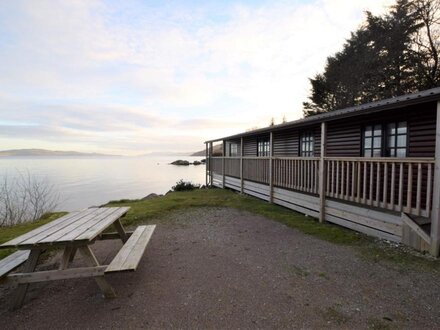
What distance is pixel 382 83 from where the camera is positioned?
1867 centimetres

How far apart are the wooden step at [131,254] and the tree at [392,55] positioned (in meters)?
20.6

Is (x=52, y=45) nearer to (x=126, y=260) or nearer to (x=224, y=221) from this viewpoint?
(x=224, y=221)

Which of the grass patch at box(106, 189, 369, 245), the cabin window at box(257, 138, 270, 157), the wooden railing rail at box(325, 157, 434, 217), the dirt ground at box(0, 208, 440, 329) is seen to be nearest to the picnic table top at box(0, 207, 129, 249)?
the dirt ground at box(0, 208, 440, 329)

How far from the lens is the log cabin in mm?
4016

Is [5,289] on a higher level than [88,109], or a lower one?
lower

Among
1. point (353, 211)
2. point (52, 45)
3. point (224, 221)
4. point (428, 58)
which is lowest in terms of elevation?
point (224, 221)

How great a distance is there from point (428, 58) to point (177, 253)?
21382 millimetres

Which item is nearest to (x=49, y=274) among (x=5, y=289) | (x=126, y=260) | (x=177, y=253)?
(x=126, y=260)

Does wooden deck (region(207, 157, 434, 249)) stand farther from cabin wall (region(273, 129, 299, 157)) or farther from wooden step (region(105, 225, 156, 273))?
wooden step (region(105, 225, 156, 273))

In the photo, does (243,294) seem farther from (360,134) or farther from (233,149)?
(233,149)

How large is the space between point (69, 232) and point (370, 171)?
5141 millimetres

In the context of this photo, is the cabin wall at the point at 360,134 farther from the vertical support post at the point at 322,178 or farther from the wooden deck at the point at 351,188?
the vertical support post at the point at 322,178

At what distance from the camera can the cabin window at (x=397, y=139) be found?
5594 millimetres

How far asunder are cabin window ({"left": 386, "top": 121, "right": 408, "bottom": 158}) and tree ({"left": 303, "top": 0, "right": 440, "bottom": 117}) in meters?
14.9
